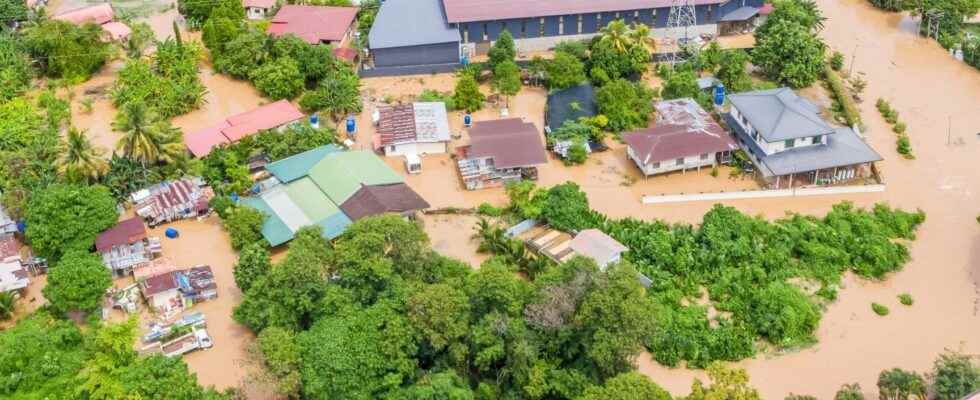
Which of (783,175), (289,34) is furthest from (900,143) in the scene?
(289,34)

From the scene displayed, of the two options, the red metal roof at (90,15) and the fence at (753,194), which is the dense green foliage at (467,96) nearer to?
the fence at (753,194)

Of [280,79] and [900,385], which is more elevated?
[280,79]

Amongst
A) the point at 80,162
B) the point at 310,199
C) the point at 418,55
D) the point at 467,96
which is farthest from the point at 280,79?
the point at 80,162

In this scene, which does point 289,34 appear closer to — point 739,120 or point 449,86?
point 449,86

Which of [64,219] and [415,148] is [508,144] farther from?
[64,219]

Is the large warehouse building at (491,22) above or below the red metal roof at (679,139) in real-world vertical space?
above

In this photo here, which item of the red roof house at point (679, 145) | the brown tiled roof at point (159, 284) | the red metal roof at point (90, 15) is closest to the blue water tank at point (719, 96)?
the red roof house at point (679, 145)
